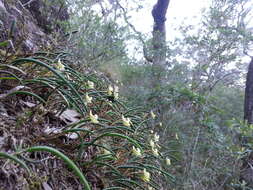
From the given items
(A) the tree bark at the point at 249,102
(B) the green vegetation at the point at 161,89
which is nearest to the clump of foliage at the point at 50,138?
(B) the green vegetation at the point at 161,89

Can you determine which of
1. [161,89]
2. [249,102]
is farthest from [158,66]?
[249,102]

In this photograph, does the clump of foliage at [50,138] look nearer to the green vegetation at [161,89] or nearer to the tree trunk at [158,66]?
the green vegetation at [161,89]

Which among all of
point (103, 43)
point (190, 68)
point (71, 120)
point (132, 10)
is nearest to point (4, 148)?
point (71, 120)

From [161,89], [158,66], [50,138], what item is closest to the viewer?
[50,138]

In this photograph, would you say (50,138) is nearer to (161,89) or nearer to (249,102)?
(161,89)

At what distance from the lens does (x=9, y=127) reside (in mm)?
1055

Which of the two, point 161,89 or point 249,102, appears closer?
point 161,89

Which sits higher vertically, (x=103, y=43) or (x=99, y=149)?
(x=103, y=43)

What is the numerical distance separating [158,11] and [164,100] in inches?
188

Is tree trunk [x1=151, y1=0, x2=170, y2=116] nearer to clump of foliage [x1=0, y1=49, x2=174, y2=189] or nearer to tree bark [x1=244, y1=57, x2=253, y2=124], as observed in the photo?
tree bark [x1=244, y1=57, x2=253, y2=124]

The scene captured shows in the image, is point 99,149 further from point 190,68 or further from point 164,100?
point 190,68

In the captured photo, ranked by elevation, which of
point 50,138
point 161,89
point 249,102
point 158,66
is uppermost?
point 158,66

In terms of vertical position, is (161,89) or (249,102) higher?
(249,102)

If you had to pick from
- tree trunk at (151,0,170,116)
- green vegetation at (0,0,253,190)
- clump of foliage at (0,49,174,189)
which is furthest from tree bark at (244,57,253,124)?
clump of foliage at (0,49,174,189)
